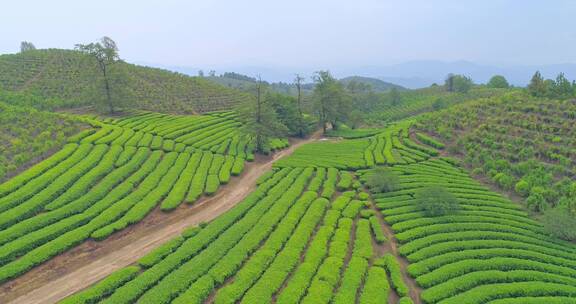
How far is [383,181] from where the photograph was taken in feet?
119

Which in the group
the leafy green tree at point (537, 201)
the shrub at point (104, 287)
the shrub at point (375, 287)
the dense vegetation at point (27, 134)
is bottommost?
the shrub at point (375, 287)

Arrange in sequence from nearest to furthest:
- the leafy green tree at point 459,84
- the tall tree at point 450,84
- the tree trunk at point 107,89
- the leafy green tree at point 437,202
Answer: the leafy green tree at point 437,202 < the tree trunk at point 107,89 < the leafy green tree at point 459,84 < the tall tree at point 450,84

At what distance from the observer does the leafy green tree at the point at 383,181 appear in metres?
36.3

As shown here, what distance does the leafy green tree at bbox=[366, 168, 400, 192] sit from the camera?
36281 millimetres

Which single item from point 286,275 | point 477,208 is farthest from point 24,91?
point 477,208

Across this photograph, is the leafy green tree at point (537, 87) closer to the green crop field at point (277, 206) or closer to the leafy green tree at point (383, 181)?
the green crop field at point (277, 206)

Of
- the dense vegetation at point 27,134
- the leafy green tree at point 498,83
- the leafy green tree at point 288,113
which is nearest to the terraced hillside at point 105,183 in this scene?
the dense vegetation at point 27,134

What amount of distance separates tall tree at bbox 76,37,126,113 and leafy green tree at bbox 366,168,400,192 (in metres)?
46.8

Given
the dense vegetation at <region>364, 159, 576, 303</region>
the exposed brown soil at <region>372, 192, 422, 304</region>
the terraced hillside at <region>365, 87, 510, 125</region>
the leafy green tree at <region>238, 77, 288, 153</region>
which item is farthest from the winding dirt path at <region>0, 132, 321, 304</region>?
the terraced hillside at <region>365, 87, 510, 125</region>

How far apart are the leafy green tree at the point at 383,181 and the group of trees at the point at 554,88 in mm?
36389

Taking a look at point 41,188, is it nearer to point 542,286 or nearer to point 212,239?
point 212,239

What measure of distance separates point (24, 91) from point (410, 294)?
76702mm

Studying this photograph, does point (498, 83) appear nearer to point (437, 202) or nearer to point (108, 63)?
point (437, 202)

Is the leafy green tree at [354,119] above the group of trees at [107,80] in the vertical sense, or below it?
below
